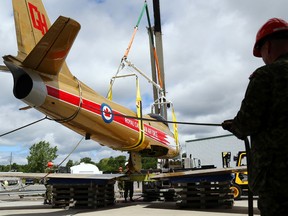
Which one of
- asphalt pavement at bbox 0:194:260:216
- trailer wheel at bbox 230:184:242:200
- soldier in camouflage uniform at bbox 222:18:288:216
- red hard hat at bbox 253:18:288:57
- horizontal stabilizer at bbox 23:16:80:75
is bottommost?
asphalt pavement at bbox 0:194:260:216

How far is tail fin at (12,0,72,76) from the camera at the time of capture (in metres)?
8.45

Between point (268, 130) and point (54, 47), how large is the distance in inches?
238

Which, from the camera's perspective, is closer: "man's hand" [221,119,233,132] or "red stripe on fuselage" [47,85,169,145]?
"man's hand" [221,119,233,132]

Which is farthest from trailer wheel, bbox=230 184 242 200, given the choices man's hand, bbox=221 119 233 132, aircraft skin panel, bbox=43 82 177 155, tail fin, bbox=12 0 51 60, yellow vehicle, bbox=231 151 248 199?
man's hand, bbox=221 119 233 132

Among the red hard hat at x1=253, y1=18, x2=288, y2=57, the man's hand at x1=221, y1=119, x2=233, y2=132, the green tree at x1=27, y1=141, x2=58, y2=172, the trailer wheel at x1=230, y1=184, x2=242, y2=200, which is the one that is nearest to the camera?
the red hard hat at x1=253, y1=18, x2=288, y2=57

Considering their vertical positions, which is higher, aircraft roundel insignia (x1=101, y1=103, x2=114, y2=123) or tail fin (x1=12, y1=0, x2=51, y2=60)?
tail fin (x1=12, y1=0, x2=51, y2=60)

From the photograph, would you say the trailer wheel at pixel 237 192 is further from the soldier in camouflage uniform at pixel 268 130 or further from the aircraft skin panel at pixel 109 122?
the soldier in camouflage uniform at pixel 268 130

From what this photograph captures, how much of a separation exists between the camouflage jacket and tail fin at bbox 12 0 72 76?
6.91 meters

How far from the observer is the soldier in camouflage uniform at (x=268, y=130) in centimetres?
199

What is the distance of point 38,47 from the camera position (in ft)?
23.7

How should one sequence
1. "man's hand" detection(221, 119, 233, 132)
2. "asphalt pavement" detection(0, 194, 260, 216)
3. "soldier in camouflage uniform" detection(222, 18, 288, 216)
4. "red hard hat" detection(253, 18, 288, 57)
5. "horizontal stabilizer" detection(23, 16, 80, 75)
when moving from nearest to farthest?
"soldier in camouflage uniform" detection(222, 18, 288, 216)
"red hard hat" detection(253, 18, 288, 57)
"man's hand" detection(221, 119, 233, 132)
"horizontal stabilizer" detection(23, 16, 80, 75)
"asphalt pavement" detection(0, 194, 260, 216)

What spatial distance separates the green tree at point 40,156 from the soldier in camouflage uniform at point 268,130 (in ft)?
185

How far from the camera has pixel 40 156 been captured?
56812mm

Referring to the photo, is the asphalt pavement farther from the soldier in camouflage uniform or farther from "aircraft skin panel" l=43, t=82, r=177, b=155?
the soldier in camouflage uniform
